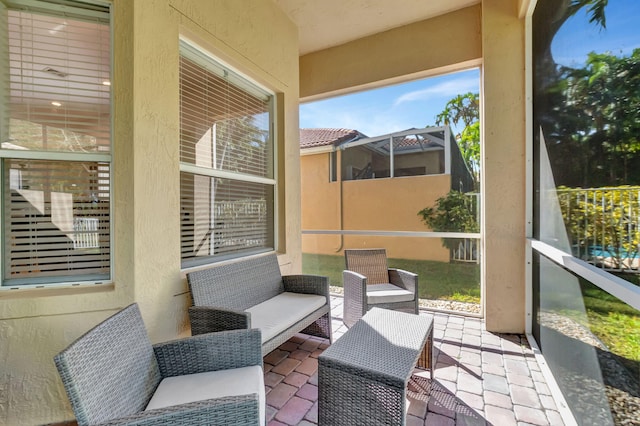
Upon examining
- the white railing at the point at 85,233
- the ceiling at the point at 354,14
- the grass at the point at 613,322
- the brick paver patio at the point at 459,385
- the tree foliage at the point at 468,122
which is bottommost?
the brick paver patio at the point at 459,385

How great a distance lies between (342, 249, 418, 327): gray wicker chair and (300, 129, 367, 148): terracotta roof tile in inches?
78.4

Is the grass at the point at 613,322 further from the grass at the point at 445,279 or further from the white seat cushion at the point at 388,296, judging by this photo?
the grass at the point at 445,279

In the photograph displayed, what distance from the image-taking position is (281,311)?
2477mm

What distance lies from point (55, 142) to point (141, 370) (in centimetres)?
161

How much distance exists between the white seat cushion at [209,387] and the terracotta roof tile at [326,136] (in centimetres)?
370

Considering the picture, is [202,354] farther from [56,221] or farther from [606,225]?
[606,225]

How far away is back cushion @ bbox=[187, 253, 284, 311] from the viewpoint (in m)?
2.23

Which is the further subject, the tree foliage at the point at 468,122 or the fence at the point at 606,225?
the tree foliage at the point at 468,122

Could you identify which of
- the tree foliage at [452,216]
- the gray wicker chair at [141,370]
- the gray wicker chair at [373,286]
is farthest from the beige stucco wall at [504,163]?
the gray wicker chair at [141,370]

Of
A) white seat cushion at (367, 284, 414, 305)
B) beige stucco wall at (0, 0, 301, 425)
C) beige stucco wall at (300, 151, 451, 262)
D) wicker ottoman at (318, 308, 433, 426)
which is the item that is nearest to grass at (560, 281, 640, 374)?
wicker ottoman at (318, 308, 433, 426)

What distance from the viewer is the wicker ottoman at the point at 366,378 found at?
1.47 metres

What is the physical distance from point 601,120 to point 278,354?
2954 mm

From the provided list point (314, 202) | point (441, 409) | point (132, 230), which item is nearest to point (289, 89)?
point (314, 202)

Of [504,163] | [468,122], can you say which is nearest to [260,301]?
[504,163]
